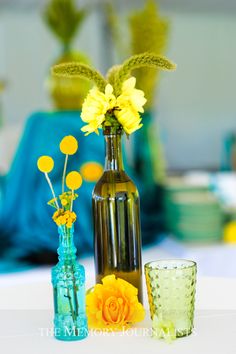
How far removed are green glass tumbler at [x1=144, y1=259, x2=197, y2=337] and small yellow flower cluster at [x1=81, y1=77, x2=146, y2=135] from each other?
0.77 feet

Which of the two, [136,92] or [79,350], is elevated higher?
[136,92]

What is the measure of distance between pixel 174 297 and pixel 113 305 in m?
0.11

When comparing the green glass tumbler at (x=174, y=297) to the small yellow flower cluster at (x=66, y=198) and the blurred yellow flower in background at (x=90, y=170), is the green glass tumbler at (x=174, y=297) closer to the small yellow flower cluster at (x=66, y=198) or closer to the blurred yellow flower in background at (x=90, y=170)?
the small yellow flower cluster at (x=66, y=198)

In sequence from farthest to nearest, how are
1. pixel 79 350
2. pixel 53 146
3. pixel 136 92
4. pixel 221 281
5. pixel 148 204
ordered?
pixel 148 204, pixel 53 146, pixel 221 281, pixel 136 92, pixel 79 350

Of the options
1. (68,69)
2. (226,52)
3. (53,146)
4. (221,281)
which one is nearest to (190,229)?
(53,146)

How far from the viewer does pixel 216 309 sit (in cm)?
111

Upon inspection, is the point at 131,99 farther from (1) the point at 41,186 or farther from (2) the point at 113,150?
(1) the point at 41,186

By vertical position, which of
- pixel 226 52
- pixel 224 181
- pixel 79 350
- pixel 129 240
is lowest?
pixel 79 350

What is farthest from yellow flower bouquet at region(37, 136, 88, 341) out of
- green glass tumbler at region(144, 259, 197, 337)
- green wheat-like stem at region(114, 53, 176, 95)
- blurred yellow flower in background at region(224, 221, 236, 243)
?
blurred yellow flower in background at region(224, 221, 236, 243)

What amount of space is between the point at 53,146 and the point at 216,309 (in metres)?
1.45

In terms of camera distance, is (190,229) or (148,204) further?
(148,204)

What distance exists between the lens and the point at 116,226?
41.3 inches

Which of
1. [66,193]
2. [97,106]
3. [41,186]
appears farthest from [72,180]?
[41,186]

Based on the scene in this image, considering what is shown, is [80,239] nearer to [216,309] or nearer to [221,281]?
[221,281]
